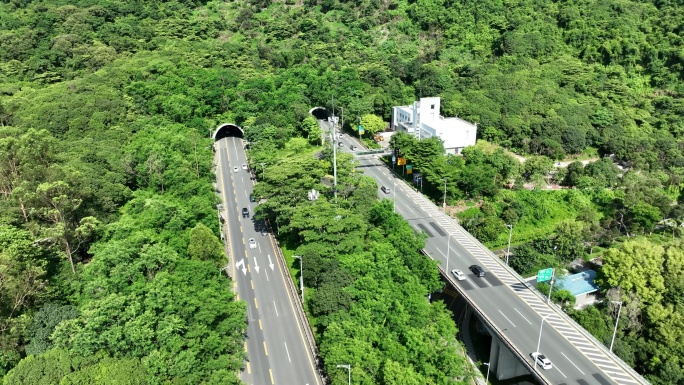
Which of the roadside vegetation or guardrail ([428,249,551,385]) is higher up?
the roadside vegetation

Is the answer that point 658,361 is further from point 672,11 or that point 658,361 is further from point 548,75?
point 672,11

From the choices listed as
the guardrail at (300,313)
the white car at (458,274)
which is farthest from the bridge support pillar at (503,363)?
the guardrail at (300,313)

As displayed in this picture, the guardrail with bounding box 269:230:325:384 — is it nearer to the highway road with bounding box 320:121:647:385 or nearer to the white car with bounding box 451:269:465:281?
the highway road with bounding box 320:121:647:385

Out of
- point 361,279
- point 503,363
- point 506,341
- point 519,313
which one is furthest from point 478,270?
point 361,279

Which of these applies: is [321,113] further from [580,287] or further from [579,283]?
[580,287]

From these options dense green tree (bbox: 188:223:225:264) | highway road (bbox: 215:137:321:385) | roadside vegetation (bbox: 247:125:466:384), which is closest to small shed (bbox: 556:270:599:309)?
roadside vegetation (bbox: 247:125:466:384)

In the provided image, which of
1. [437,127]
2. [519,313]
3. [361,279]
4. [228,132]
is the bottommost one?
[519,313]

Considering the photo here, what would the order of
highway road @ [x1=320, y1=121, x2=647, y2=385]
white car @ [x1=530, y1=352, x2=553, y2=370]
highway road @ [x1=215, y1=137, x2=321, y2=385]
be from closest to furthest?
highway road @ [x1=320, y1=121, x2=647, y2=385] → white car @ [x1=530, y1=352, x2=553, y2=370] → highway road @ [x1=215, y1=137, x2=321, y2=385]
